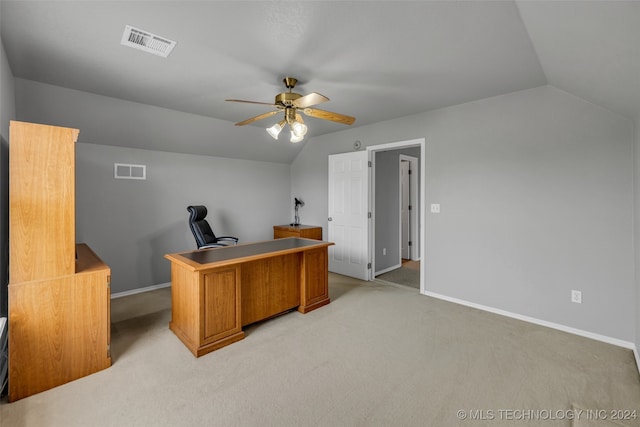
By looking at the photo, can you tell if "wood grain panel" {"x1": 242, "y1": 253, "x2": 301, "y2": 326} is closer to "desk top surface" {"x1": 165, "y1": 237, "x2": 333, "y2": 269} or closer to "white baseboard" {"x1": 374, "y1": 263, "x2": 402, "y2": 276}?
"desk top surface" {"x1": 165, "y1": 237, "x2": 333, "y2": 269}

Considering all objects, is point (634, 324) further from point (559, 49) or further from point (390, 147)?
point (390, 147)

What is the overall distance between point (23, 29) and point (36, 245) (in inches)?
57.9

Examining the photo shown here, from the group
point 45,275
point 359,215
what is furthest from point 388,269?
point 45,275

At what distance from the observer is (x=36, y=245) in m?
1.92

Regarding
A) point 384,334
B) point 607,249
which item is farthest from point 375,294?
point 607,249

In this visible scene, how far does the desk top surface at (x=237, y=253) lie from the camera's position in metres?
2.49

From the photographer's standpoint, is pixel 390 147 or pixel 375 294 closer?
pixel 375 294

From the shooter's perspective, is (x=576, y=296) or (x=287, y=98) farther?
(x=576, y=296)

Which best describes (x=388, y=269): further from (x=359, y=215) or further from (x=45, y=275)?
(x=45, y=275)

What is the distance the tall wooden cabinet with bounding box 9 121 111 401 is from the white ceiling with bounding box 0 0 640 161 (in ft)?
Result: 2.62

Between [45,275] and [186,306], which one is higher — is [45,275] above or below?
above

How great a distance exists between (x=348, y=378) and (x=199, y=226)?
8.84 feet

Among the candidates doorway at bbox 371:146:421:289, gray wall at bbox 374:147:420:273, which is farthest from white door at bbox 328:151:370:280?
gray wall at bbox 374:147:420:273

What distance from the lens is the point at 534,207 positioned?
3.01m
